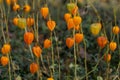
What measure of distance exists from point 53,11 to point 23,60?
149 centimetres

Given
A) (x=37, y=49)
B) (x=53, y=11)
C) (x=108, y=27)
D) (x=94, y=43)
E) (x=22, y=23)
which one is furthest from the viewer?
(x=53, y=11)

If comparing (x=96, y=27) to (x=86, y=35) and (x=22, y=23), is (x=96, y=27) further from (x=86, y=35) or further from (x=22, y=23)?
(x=86, y=35)

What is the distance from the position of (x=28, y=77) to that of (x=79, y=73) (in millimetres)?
399

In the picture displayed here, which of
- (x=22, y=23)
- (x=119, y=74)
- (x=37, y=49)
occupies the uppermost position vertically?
(x=22, y=23)

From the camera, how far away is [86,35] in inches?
157

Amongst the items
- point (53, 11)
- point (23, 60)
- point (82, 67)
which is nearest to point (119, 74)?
point (82, 67)

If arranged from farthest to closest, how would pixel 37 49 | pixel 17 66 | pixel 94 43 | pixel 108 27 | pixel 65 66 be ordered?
pixel 108 27 → pixel 94 43 → pixel 65 66 → pixel 17 66 → pixel 37 49

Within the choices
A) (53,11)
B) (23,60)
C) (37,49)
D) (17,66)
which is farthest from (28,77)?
(53,11)

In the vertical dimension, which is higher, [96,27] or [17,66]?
[96,27]

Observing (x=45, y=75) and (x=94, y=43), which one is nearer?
(x=45, y=75)

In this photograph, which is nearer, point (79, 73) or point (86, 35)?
point (79, 73)

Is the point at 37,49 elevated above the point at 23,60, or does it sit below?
above

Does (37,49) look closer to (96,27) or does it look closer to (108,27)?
(96,27)

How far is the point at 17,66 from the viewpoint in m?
3.07
